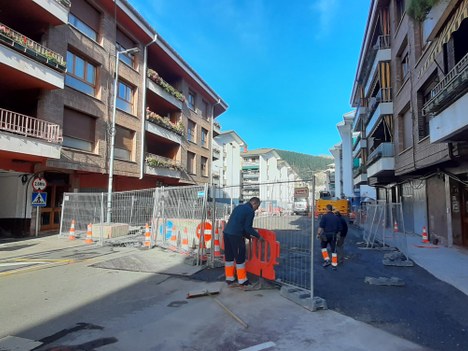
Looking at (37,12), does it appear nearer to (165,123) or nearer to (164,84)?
(164,84)

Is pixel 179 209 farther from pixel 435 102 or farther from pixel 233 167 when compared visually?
pixel 233 167

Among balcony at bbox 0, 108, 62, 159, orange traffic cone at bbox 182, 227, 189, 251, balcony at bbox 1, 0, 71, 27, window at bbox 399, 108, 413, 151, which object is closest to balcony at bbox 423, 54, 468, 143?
window at bbox 399, 108, 413, 151

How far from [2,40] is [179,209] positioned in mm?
9090

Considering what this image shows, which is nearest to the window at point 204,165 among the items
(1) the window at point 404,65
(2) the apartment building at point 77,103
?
(2) the apartment building at point 77,103

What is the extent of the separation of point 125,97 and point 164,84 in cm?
432

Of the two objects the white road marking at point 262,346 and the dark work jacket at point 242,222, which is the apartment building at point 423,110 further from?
the white road marking at point 262,346

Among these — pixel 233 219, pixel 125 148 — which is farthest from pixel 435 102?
pixel 125 148

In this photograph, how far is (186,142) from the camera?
96.8ft

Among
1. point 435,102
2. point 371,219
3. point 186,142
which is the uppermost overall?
point 186,142

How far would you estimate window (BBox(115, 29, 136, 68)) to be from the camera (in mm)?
21480

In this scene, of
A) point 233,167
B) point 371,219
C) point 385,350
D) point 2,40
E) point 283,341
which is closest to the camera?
point 385,350

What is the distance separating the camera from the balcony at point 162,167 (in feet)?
77.9

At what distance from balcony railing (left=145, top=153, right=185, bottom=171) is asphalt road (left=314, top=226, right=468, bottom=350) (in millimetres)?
16923

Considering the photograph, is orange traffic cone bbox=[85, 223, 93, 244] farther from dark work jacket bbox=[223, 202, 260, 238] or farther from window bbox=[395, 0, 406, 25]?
window bbox=[395, 0, 406, 25]
